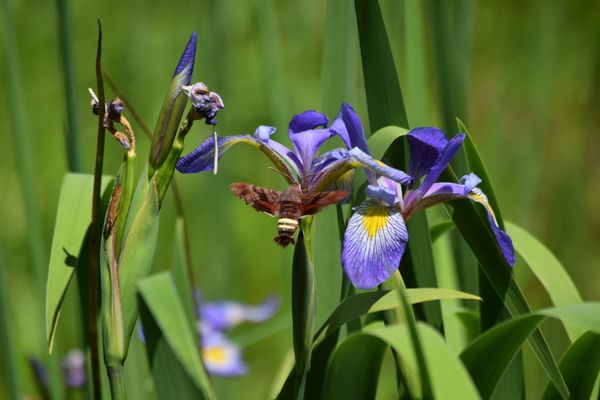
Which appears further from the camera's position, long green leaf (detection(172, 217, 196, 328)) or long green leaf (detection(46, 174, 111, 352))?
long green leaf (detection(172, 217, 196, 328))

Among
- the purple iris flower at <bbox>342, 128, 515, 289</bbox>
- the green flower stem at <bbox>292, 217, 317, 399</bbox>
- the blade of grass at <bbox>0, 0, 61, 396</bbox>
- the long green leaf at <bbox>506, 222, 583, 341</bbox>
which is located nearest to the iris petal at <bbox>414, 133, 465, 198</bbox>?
the purple iris flower at <bbox>342, 128, 515, 289</bbox>

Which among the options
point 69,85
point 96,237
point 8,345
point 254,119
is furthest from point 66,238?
point 254,119

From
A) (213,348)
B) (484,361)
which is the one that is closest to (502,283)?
(484,361)

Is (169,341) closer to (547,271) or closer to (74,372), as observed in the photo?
(547,271)

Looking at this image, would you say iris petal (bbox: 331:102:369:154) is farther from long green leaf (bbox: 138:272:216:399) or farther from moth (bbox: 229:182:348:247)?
long green leaf (bbox: 138:272:216:399)

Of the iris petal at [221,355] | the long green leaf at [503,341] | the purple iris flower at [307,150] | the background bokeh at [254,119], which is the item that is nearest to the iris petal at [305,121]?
the purple iris flower at [307,150]

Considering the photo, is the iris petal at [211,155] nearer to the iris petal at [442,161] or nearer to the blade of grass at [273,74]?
the iris petal at [442,161]
